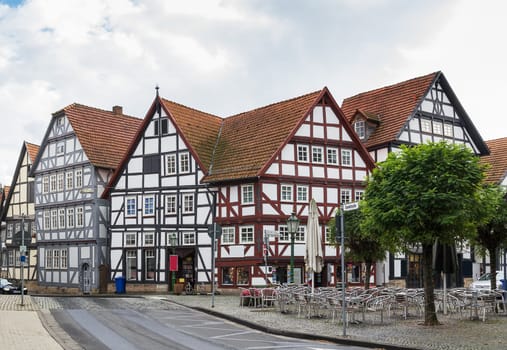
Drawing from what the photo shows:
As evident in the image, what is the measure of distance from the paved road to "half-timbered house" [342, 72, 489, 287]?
66.6 ft

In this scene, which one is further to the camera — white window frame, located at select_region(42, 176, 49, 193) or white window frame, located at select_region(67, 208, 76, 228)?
white window frame, located at select_region(42, 176, 49, 193)

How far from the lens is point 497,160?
50250 mm

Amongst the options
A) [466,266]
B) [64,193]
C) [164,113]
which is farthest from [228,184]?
[466,266]

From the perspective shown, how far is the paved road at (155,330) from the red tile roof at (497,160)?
29855mm

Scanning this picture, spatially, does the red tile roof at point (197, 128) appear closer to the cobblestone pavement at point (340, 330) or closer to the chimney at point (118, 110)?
the chimney at point (118, 110)

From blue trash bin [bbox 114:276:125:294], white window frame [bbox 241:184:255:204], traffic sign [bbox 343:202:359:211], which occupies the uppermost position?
white window frame [bbox 241:184:255:204]

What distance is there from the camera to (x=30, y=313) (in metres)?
22.8

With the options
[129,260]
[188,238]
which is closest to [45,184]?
[129,260]

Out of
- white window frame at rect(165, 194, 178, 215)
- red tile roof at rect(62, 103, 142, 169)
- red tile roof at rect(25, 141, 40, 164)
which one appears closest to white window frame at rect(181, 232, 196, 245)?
white window frame at rect(165, 194, 178, 215)

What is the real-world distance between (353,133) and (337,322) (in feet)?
67.6

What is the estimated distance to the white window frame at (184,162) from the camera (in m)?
40.7

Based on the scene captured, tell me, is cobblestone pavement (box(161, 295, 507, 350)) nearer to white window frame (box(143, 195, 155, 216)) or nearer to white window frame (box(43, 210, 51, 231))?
white window frame (box(143, 195, 155, 216))

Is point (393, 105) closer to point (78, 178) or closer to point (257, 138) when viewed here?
point (257, 138)

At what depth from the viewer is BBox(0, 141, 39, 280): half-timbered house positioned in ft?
175
